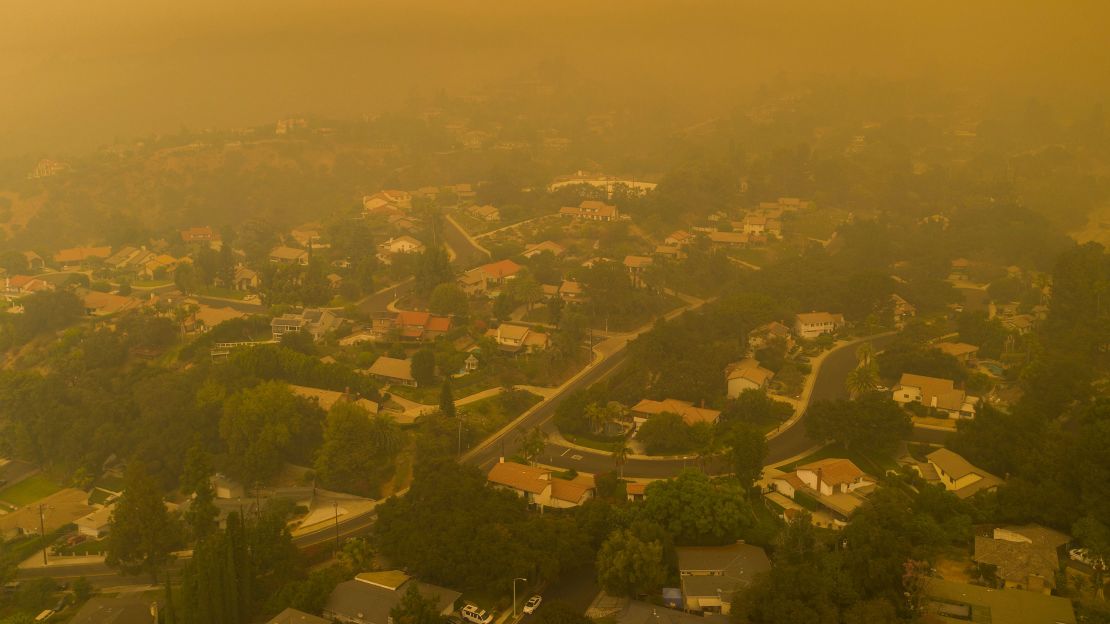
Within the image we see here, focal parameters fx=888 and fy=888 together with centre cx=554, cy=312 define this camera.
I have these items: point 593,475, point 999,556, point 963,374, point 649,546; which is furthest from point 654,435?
point 963,374

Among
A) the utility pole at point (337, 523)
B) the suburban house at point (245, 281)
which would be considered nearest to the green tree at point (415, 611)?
the utility pole at point (337, 523)

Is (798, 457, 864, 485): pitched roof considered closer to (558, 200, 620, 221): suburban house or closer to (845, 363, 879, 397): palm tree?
(845, 363, 879, 397): palm tree

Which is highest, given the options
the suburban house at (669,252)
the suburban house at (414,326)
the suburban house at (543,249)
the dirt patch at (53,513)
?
the suburban house at (543,249)

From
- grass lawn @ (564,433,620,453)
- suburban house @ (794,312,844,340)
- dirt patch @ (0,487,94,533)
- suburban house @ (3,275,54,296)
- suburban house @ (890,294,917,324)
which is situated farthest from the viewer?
suburban house @ (3,275,54,296)

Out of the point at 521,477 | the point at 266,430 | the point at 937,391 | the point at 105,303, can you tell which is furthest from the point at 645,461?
the point at 105,303

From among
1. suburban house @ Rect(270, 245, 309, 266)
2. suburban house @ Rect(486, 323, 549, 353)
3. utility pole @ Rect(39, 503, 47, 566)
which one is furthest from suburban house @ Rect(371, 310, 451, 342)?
utility pole @ Rect(39, 503, 47, 566)

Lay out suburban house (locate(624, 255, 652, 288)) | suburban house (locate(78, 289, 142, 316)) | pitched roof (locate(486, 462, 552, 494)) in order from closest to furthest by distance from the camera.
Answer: pitched roof (locate(486, 462, 552, 494)) → suburban house (locate(78, 289, 142, 316)) → suburban house (locate(624, 255, 652, 288))

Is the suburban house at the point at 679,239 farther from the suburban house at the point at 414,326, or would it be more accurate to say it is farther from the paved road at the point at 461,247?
the suburban house at the point at 414,326
